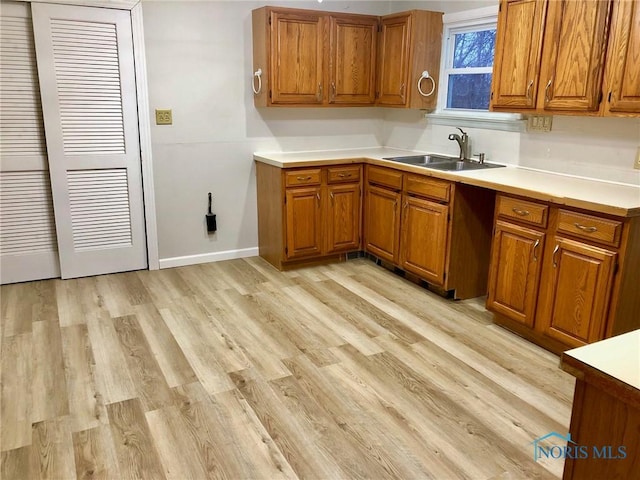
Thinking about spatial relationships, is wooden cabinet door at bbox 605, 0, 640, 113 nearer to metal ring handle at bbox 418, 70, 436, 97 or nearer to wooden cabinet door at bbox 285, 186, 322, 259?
metal ring handle at bbox 418, 70, 436, 97

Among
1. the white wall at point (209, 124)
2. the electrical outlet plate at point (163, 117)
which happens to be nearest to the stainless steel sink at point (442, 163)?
the white wall at point (209, 124)

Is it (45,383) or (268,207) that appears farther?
(268,207)

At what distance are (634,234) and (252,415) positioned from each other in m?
1.94

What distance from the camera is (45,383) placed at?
2543 millimetres

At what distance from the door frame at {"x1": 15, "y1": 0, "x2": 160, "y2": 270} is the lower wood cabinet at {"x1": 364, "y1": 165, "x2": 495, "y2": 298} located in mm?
1843

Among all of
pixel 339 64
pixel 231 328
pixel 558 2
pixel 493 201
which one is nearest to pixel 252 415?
pixel 231 328

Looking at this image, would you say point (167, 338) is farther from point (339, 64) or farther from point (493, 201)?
point (339, 64)

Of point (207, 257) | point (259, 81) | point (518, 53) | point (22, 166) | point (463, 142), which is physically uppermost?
point (518, 53)

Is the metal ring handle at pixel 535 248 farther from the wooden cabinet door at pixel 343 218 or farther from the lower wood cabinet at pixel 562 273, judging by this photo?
the wooden cabinet door at pixel 343 218

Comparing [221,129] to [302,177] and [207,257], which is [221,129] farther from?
[207,257]

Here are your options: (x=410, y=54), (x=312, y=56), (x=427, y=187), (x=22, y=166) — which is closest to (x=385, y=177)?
(x=427, y=187)

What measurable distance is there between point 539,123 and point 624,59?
2.89ft

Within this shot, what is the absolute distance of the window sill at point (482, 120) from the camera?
3570 mm

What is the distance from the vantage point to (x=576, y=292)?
2.65 meters
